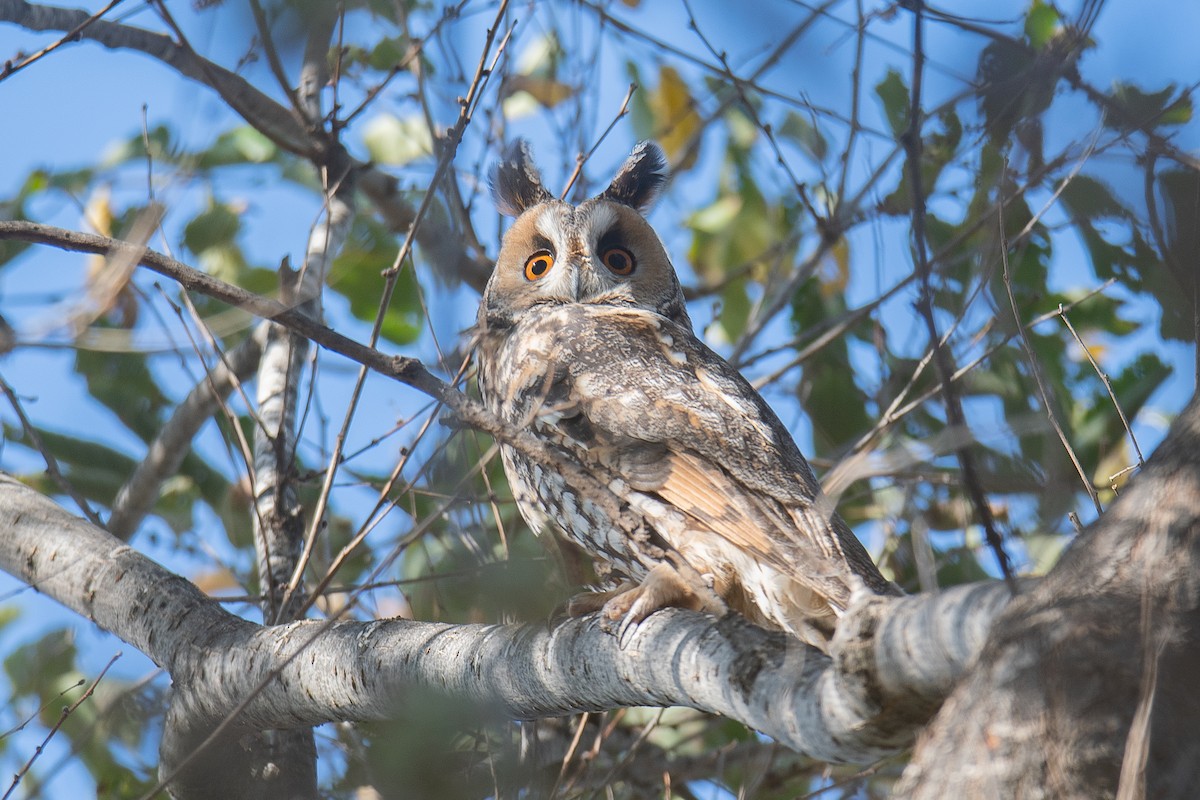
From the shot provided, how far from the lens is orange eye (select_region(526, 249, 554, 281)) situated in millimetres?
3670

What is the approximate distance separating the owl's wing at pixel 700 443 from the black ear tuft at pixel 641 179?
1253 millimetres

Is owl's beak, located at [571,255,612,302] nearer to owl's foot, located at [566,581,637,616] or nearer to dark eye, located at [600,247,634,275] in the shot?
dark eye, located at [600,247,634,275]

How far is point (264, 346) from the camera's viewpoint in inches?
141

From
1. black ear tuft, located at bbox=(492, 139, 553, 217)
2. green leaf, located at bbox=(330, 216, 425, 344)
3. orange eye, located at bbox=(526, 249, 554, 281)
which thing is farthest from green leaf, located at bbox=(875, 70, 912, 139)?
green leaf, located at bbox=(330, 216, 425, 344)

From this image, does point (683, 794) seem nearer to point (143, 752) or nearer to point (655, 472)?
point (655, 472)

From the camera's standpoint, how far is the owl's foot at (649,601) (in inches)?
77.5

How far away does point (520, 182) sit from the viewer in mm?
4129

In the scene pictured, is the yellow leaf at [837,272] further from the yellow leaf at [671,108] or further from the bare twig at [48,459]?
the bare twig at [48,459]

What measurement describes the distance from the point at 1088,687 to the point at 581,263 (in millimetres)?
2584

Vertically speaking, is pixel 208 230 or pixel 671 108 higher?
pixel 671 108

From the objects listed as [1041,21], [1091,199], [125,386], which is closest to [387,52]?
[125,386]

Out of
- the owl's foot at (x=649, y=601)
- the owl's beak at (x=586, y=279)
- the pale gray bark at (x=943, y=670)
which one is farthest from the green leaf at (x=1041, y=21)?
the pale gray bark at (x=943, y=670)

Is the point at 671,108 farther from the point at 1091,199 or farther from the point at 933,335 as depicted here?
the point at 933,335

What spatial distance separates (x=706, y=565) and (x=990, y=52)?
1209 millimetres
